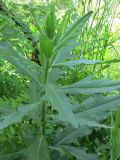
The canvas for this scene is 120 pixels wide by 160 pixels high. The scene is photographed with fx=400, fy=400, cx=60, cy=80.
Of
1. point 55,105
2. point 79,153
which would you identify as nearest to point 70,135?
point 79,153

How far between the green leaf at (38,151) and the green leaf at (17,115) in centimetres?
11

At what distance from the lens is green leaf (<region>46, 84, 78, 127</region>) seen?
1.04 metres

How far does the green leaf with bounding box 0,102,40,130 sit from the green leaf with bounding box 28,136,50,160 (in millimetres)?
112

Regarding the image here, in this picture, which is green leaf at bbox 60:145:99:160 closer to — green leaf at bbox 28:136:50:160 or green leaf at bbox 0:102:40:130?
green leaf at bbox 28:136:50:160

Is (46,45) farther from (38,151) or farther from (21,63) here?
(38,151)

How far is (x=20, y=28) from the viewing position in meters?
2.12

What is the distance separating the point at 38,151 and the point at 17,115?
158 millimetres

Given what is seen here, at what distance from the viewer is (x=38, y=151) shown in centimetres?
126

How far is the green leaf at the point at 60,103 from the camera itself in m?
1.04

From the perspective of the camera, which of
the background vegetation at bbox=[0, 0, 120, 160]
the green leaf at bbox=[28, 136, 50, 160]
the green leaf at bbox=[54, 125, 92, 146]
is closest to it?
the background vegetation at bbox=[0, 0, 120, 160]

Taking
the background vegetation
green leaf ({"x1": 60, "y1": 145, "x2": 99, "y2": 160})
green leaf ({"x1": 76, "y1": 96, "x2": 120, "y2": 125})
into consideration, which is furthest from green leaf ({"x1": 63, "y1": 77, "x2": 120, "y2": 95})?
green leaf ({"x1": 60, "y1": 145, "x2": 99, "y2": 160})

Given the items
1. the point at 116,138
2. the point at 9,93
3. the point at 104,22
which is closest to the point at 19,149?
the point at 116,138

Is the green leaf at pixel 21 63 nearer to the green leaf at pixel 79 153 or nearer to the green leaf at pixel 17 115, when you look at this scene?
the green leaf at pixel 17 115

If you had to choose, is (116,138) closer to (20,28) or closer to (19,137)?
(19,137)
